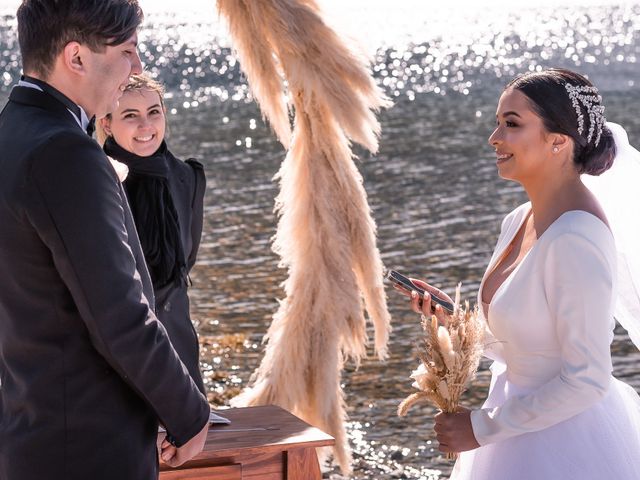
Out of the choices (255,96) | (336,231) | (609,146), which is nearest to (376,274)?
(336,231)

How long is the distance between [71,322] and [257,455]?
1.44 metres

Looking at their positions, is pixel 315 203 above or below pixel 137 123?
below

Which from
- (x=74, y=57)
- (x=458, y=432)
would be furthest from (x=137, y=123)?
(x=458, y=432)

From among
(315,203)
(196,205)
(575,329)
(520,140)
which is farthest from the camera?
(315,203)

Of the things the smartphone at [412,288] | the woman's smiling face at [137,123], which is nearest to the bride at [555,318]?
the smartphone at [412,288]

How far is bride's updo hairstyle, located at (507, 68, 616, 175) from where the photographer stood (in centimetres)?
321

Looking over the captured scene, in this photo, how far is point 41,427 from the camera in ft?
8.36

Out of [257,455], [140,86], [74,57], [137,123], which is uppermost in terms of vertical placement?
[74,57]

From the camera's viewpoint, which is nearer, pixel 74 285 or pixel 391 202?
pixel 74 285

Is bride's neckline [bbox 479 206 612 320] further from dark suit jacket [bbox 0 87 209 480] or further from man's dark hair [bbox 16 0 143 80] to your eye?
man's dark hair [bbox 16 0 143 80]

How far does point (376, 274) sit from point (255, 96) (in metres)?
1.04

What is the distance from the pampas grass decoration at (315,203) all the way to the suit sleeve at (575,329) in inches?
90.0

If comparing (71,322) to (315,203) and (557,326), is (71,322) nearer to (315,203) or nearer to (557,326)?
(557,326)

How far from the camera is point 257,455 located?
381 centimetres
